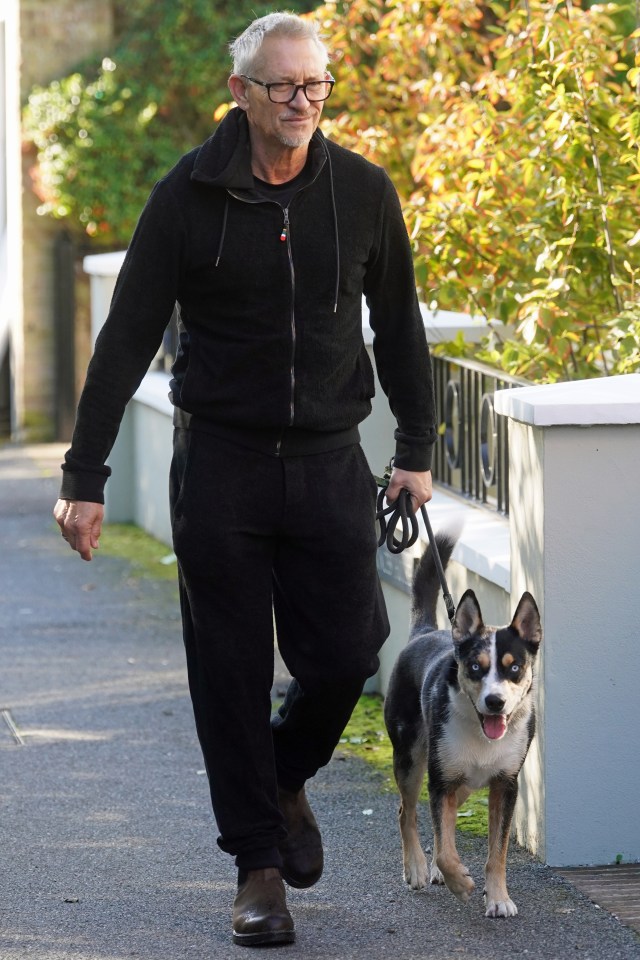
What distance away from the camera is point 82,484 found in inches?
164

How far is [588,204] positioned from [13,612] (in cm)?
397

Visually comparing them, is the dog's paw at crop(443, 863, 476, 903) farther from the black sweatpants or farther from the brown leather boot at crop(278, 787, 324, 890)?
the black sweatpants

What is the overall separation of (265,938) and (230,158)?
1964mm

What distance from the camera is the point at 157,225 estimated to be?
4.07 metres

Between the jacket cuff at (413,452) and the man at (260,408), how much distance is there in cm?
20

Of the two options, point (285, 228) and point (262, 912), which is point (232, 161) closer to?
point (285, 228)

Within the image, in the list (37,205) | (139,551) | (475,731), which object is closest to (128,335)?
(475,731)

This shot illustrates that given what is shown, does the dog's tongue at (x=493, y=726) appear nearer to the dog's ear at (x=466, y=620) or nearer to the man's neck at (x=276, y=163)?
the dog's ear at (x=466, y=620)

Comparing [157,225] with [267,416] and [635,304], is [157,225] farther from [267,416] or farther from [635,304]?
[635,304]

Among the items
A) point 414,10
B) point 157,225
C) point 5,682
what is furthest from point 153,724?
point 414,10

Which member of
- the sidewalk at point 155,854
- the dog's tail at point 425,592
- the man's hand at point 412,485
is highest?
the man's hand at point 412,485

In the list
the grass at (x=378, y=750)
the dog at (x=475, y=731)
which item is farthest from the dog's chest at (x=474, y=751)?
the grass at (x=378, y=750)

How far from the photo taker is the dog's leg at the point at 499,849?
4.37 m

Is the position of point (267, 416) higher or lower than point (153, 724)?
higher
